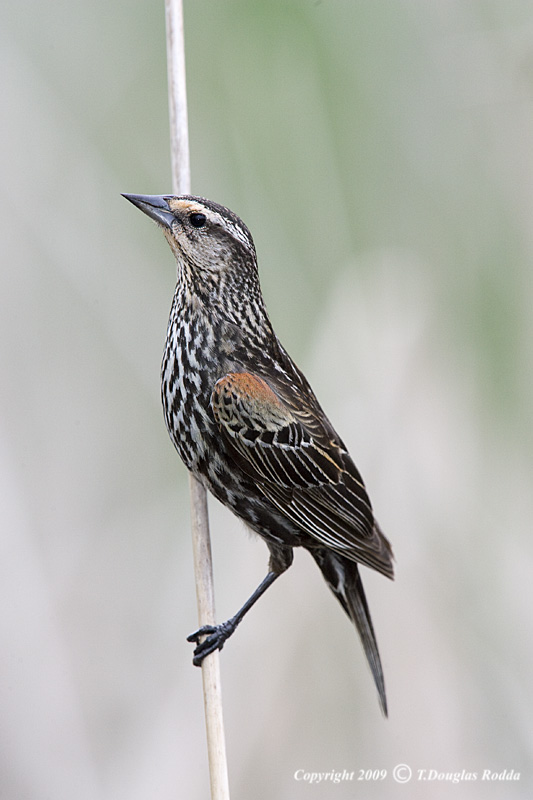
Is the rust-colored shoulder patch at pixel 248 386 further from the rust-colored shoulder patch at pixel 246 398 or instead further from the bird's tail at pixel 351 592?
the bird's tail at pixel 351 592

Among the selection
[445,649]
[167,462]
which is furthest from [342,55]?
[445,649]

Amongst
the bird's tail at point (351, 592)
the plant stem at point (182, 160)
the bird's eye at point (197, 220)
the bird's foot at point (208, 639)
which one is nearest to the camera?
the plant stem at point (182, 160)

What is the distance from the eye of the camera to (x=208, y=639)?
310cm

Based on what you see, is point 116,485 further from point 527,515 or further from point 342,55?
point 342,55

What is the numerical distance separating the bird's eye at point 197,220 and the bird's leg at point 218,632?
118 centimetres

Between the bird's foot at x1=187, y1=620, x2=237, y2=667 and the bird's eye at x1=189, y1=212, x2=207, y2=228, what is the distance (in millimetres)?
1194

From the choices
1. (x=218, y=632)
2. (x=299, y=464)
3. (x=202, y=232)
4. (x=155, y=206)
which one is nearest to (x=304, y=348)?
(x=299, y=464)

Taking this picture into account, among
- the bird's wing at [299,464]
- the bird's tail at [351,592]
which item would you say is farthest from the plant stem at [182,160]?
the bird's tail at [351,592]

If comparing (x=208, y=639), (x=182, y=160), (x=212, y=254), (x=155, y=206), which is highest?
(x=182, y=160)

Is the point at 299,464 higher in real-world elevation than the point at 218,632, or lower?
higher

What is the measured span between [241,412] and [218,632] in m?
0.72

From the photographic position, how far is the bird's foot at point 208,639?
3.02 metres

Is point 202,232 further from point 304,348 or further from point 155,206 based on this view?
point 304,348

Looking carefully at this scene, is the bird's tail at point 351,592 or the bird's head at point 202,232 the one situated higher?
the bird's head at point 202,232
